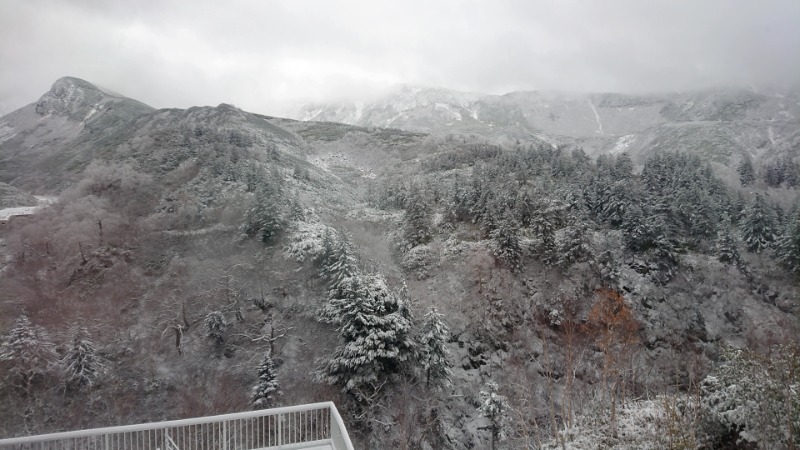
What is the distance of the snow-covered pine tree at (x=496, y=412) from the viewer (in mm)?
17250

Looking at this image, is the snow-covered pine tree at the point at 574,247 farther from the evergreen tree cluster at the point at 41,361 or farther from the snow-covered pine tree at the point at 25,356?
the snow-covered pine tree at the point at 25,356

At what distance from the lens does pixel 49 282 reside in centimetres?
2411

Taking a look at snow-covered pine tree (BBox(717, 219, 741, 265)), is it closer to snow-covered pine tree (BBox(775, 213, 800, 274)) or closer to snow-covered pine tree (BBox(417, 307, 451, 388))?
snow-covered pine tree (BBox(775, 213, 800, 274))

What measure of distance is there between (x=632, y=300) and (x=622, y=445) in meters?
16.9

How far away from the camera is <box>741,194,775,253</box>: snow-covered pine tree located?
28219 millimetres

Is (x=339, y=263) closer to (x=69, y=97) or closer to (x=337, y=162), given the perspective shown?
(x=337, y=162)

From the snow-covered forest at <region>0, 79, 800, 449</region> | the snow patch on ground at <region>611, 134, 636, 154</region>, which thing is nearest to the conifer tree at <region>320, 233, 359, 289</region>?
the snow-covered forest at <region>0, 79, 800, 449</region>

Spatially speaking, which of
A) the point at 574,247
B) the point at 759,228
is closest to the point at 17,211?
the point at 574,247

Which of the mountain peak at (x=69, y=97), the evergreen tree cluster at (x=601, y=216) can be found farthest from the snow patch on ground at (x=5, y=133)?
the evergreen tree cluster at (x=601, y=216)

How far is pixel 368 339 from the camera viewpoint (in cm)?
1833

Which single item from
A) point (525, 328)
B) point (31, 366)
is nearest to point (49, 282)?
point (31, 366)

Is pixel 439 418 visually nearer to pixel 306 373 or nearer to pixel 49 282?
pixel 306 373

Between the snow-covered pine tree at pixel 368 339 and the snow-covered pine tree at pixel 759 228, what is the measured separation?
26906 mm

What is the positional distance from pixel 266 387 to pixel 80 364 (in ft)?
29.5
